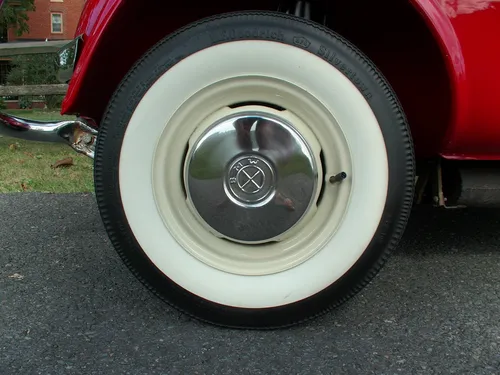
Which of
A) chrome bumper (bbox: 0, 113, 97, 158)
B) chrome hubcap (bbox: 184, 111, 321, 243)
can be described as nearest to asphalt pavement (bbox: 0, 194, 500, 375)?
chrome hubcap (bbox: 184, 111, 321, 243)

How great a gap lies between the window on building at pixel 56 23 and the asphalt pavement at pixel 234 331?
33.0 meters

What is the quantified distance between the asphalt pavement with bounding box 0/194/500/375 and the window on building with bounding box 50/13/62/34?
1299 inches

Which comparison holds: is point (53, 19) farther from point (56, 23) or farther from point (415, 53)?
point (415, 53)

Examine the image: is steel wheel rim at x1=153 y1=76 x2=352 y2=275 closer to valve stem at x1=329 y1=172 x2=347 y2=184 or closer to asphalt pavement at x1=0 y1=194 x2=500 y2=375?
valve stem at x1=329 y1=172 x2=347 y2=184

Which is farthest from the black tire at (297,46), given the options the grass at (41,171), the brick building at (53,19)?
the brick building at (53,19)

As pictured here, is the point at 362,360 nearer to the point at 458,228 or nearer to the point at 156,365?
the point at 156,365

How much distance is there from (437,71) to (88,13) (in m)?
1.13

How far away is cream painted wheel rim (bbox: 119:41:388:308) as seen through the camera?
4.83 ft

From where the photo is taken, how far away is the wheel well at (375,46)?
1.69 metres

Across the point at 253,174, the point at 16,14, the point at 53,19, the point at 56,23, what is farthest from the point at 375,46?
the point at 56,23

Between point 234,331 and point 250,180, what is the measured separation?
0.41 metres

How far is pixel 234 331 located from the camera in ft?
4.96

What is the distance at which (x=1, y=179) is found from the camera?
4.28 meters

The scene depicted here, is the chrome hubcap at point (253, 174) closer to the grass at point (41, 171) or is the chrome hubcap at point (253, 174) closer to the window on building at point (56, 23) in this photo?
the grass at point (41, 171)
